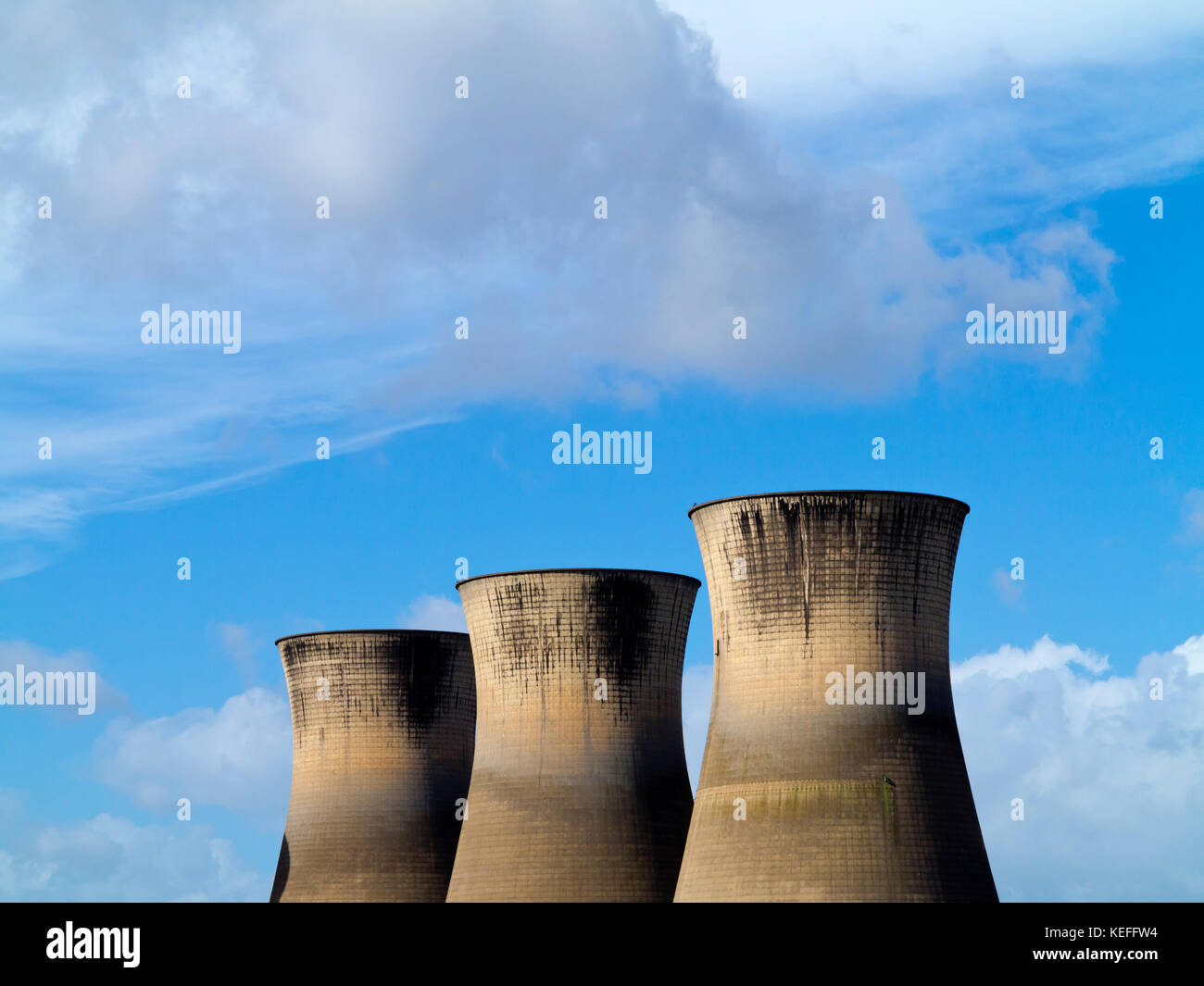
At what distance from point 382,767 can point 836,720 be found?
55.5 ft

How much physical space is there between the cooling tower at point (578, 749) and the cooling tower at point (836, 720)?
4.81 metres

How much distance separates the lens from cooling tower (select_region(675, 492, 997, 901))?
32.2 meters

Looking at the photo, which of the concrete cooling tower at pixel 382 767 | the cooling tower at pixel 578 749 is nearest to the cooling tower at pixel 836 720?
the cooling tower at pixel 578 749

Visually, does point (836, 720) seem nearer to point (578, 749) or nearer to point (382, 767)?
point (578, 749)

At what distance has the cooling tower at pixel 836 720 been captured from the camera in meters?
32.2

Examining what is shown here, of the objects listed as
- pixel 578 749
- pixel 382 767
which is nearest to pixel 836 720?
pixel 578 749

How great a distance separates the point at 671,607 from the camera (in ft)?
130

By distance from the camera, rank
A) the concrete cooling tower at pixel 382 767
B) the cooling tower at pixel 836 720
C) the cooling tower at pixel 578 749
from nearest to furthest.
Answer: the cooling tower at pixel 836 720, the cooling tower at pixel 578 749, the concrete cooling tower at pixel 382 767

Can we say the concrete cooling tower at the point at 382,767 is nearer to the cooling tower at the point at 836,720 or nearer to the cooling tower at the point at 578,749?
the cooling tower at the point at 578,749
